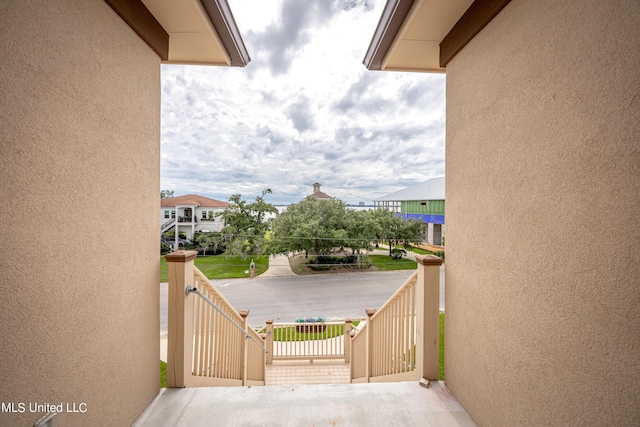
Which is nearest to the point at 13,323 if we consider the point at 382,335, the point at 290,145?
the point at 382,335

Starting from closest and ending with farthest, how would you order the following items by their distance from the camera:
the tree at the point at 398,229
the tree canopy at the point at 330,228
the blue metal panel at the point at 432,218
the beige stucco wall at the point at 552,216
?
the beige stucco wall at the point at 552,216, the tree canopy at the point at 330,228, the blue metal panel at the point at 432,218, the tree at the point at 398,229

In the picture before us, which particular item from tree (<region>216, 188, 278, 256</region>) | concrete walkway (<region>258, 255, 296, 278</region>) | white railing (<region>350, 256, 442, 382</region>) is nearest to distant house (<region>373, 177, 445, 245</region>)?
concrete walkway (<region>258, 255, 296, 278</region>)

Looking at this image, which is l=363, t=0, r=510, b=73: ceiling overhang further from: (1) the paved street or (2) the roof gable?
(2) the roof gable

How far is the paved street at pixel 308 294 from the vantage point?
7.79 m

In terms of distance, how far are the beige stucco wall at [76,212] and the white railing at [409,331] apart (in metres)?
1.97

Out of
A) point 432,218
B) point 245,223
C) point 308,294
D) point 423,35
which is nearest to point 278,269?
point 245,223

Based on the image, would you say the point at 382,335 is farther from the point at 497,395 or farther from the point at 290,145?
the point at 290,145

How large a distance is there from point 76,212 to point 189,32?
4.95 feet

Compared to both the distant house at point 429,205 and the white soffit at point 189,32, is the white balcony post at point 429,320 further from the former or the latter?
the distant house at point 429,205

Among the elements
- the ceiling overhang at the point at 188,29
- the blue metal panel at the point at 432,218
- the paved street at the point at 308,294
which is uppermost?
the ceiling overhang at the point at 188,29

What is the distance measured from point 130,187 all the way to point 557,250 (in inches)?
86.9

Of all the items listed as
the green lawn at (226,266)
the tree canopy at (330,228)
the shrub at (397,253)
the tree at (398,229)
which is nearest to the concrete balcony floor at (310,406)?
the tree canopy at (330,228)

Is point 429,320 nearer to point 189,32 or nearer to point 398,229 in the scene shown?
point 189,32

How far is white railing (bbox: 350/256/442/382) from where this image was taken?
6.46 feet
